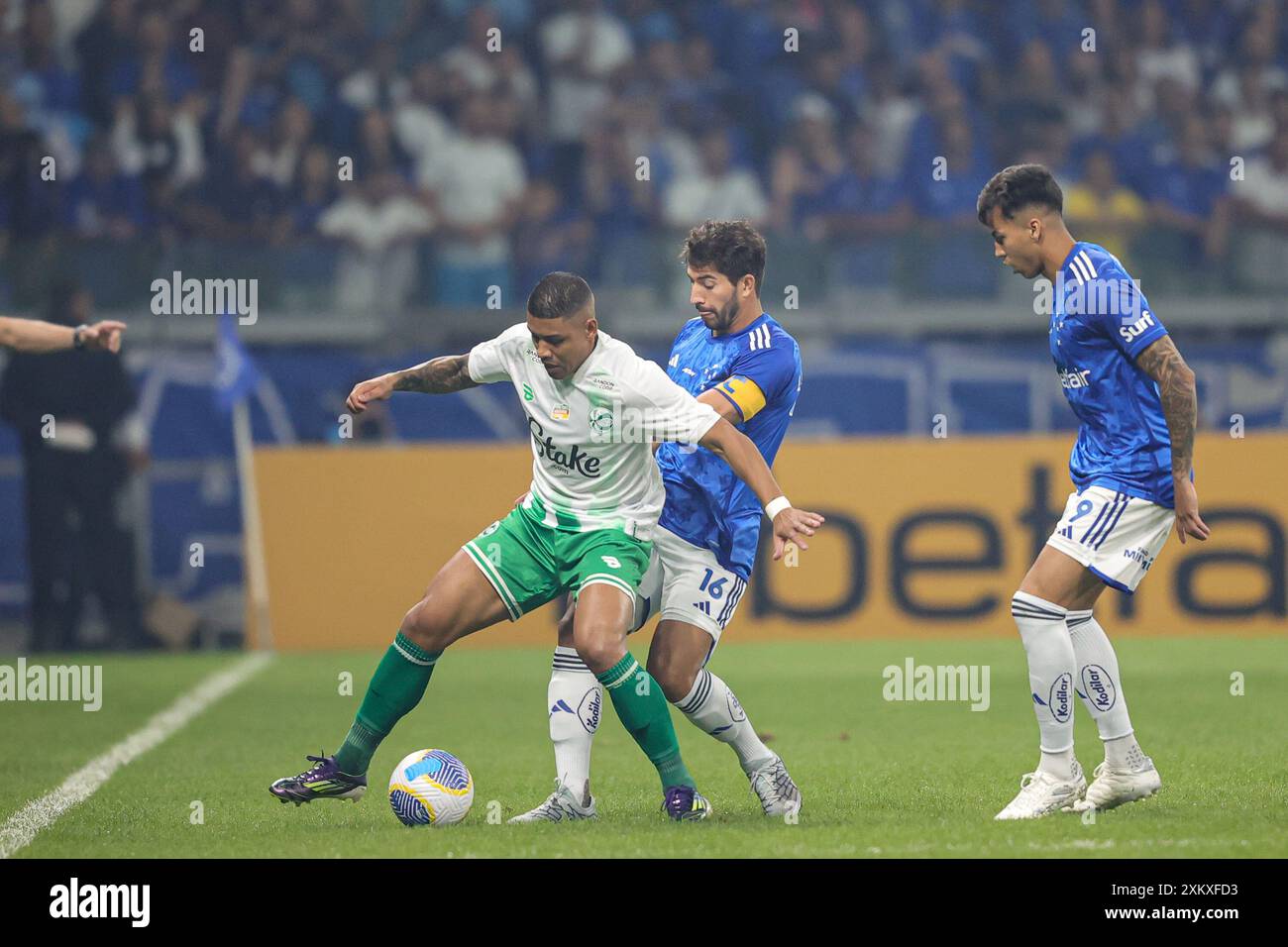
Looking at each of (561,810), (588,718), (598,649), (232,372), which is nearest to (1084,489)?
(598,649)

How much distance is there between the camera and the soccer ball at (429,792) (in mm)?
6266

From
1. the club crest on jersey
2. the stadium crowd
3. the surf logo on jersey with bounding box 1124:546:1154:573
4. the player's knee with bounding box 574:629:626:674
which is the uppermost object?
the stadium crowd

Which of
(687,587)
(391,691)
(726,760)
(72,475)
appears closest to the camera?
(391,691)

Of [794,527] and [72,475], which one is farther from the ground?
[72,475]

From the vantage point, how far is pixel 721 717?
21.3 feet

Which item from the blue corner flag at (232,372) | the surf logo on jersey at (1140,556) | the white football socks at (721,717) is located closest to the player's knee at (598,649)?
the white football socks at (721,717)

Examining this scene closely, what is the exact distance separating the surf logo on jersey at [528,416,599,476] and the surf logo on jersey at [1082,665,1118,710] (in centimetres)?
194

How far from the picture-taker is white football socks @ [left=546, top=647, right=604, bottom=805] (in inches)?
254

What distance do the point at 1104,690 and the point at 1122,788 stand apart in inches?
14.3

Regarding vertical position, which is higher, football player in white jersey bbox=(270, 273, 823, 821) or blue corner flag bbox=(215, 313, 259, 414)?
blue corner flag bbox=(215, 313, 259, 414)

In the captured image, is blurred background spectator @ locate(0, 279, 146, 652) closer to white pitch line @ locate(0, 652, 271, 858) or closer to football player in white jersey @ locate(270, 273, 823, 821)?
white pitch line @ locate(0, 652, 271, 858)

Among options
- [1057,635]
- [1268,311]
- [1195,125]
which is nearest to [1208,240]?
[1268,311]
